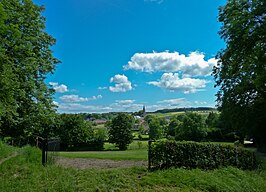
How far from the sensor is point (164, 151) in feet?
23.4

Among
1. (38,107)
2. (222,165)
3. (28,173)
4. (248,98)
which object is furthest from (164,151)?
(248,98)

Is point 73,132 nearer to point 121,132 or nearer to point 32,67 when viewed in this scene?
point 121,132

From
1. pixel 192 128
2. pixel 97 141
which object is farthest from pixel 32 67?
pixel 192 128

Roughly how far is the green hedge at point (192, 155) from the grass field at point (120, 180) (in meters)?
0.60

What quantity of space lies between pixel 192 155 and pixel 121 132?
34613mm

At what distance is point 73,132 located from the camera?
36.9 metres

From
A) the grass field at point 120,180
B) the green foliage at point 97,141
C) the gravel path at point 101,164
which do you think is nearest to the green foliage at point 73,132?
the green foliage at point 97,141

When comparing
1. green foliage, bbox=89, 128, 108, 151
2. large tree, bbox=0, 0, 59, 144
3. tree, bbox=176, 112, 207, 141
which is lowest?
green foliage, bbox=89, 128, 108, 151

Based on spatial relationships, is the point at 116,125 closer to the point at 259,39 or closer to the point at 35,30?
the point at 35,30

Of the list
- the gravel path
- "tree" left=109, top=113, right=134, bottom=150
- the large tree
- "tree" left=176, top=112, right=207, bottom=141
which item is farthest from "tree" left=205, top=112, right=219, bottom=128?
the gravel path

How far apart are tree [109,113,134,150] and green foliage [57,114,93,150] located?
478cm

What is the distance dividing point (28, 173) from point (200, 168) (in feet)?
18.1

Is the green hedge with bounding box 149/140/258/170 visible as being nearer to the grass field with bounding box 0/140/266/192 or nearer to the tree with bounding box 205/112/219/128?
the grass field with bounding box 0/140/266/192

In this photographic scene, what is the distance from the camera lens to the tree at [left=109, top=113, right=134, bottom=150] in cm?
4097
